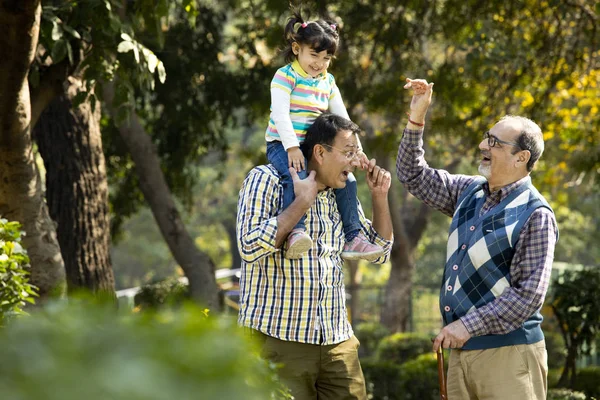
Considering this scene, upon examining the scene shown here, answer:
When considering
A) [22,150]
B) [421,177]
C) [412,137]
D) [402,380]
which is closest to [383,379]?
[402,380]

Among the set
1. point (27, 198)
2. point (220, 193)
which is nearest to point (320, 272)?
point (27, 198)

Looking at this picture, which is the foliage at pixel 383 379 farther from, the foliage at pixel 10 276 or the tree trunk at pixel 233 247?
the tree trunk at pixel 233 247

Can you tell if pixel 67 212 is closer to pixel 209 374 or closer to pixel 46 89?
pixel 46 89

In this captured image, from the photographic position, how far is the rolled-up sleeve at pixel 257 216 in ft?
11.7

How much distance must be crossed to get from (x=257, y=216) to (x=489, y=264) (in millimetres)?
1035

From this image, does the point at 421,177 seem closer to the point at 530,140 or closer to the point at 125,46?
the point at 530,140

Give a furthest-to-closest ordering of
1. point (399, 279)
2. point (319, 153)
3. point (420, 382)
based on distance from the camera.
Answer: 1. point (399, 279)
2. point (420, 382)
3. point (319, 153)

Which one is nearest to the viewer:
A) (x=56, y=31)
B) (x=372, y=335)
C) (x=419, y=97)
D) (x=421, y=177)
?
(x=419, y=97)

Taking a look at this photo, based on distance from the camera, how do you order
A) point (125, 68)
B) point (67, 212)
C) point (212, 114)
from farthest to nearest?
point (212, 114) → point (67, 212) → point (125, 68)

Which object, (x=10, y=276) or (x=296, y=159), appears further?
(x=10, y=276)

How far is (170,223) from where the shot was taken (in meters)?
11.2

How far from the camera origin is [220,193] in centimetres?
3525

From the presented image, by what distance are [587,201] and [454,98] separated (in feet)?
63.3

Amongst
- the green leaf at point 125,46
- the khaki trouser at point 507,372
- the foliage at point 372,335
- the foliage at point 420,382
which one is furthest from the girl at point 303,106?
the foliage at point 372,335
